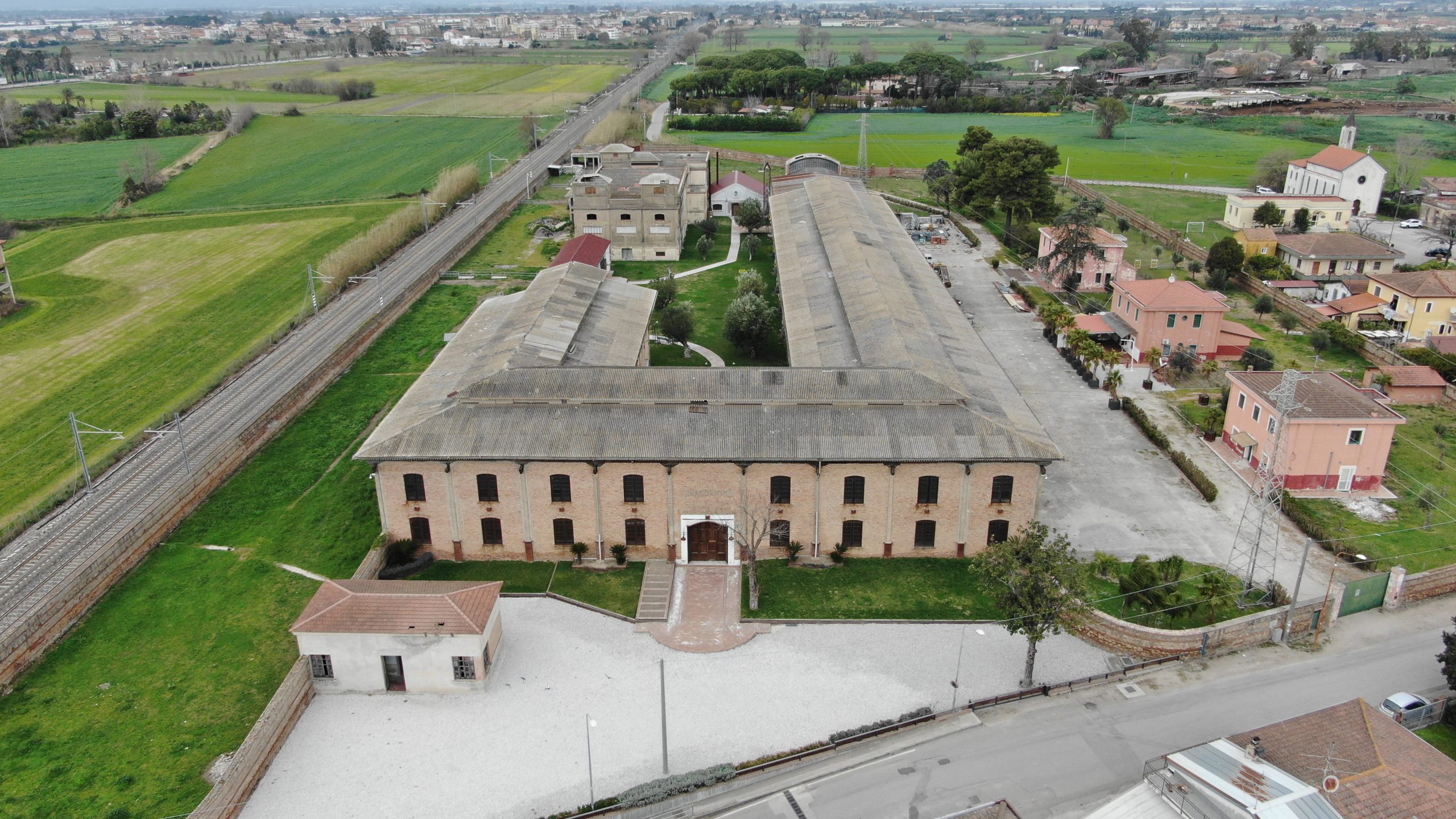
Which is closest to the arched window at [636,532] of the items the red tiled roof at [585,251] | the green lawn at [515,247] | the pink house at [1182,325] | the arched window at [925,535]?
the arched window at [925,535]

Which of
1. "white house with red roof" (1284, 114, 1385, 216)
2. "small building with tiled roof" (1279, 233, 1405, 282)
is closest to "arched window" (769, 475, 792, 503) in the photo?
"small building with tiled roof" (1279, 233, 1405, 282)

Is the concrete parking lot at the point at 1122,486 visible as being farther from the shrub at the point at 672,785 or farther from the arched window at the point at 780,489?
the shrub at the point at 672,785

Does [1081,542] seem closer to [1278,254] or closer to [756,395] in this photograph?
[756,395]

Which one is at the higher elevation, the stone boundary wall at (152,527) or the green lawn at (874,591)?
the stone boundary wall at (152,527)

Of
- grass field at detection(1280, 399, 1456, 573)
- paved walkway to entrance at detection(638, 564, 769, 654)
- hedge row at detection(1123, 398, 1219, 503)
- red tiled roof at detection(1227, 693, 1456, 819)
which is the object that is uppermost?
red tiled roof at detection(1227, 693, 1456, 819)

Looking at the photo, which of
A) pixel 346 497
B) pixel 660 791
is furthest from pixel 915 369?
pixel 346 497

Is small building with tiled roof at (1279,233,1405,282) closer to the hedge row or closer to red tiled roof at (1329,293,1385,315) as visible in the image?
red tiled roof at (1329,293,1385,315)
